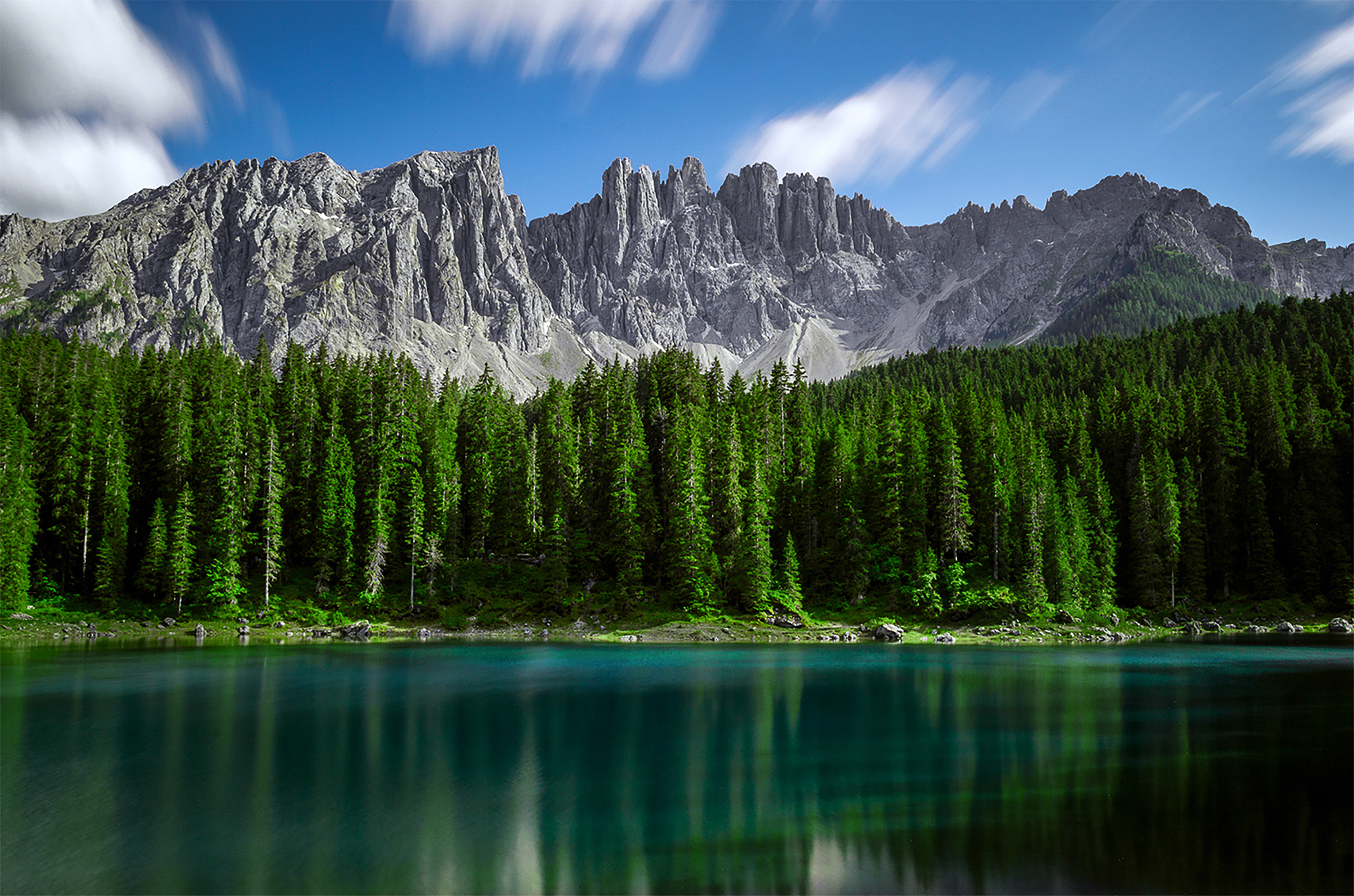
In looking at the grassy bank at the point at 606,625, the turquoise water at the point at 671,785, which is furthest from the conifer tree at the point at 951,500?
the turquoise water at the point at 671,785

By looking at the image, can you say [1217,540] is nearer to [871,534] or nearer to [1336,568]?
[1336,568]

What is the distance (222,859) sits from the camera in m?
→ 13.3

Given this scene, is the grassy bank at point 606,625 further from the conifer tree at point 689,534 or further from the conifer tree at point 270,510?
the conifer tree at point 270,510

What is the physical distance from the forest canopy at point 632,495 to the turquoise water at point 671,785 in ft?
98.8

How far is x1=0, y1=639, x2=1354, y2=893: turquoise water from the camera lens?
1286cm

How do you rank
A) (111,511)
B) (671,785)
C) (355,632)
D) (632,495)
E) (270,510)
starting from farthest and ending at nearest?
1. (632,495)
2. (270,510)
3. (111,511)
4. (355,632)
5. (671,785)

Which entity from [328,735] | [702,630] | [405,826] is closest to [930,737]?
[405,826]

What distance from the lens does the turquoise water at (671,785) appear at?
12.9 metres

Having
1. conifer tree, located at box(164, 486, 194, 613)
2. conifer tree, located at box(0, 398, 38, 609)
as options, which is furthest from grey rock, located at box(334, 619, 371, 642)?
conifer tree, located at box(0, 398, 38, 609)

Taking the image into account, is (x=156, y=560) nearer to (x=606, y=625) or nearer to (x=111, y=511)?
(x=111, y=511)

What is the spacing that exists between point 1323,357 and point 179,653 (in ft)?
372

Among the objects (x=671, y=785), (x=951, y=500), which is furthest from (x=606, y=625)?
(x=671, y=785)

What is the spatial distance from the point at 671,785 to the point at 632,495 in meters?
50.0

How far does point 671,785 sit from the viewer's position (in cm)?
1789
